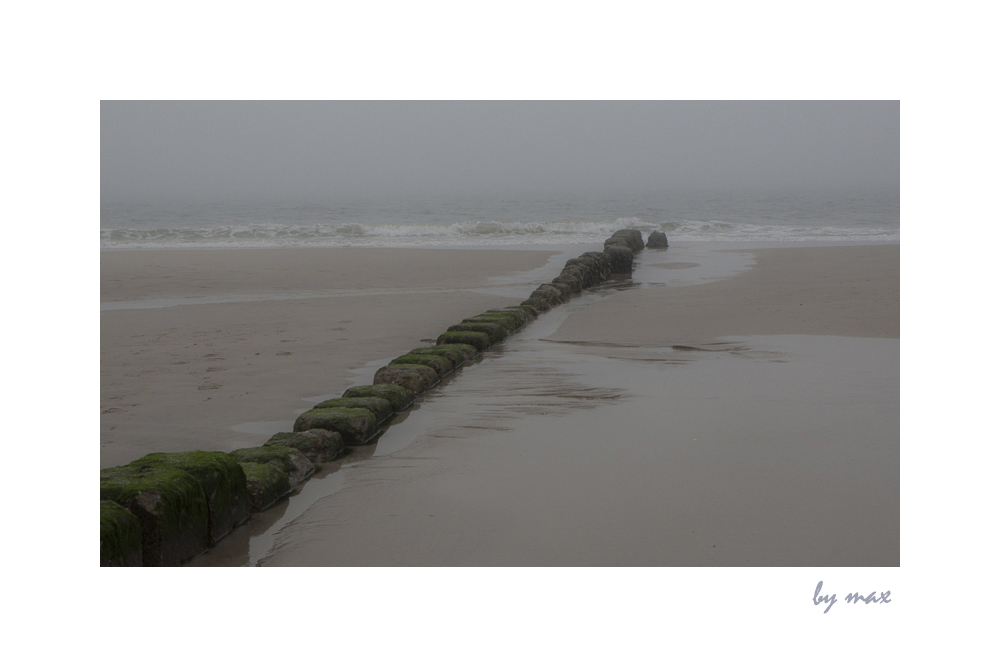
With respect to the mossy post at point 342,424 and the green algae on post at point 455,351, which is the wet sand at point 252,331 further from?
the green algae on post at point 455,351

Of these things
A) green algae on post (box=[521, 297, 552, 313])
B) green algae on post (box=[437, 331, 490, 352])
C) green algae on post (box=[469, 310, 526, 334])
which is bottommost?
green algae on post (box=[437, 331, 490, 352])

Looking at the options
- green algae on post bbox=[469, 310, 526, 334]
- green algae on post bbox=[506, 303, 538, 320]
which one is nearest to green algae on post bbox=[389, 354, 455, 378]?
green algae on post bbox=[469, 310, 526, 334]

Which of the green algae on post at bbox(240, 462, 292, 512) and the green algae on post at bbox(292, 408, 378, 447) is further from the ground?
the green algae on post at bbox(292, 408, 378, 447)

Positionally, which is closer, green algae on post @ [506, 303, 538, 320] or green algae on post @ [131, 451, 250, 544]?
green algae on post @ [131, 451, 250, 544]

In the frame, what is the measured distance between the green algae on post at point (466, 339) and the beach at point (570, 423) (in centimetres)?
33

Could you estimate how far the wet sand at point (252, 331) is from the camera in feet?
17.5

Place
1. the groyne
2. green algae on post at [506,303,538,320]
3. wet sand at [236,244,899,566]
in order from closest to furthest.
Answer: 1. the groyne
2. wet sand at [236,244,899,566]
3. green algae on post at [506,303,538,320]

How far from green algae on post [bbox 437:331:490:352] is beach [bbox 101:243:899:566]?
326mm

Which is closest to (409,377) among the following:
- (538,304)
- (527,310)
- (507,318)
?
(507,318)

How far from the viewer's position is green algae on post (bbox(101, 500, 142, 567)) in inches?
108

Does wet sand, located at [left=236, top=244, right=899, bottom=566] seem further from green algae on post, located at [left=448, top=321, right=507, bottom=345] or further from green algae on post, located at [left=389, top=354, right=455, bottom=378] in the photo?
green algae on post, located at [left=448, top=321, right=507, bottom=345]

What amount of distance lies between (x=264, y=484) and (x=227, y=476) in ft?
1.09

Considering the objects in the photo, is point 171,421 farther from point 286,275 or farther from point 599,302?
point 286,275
